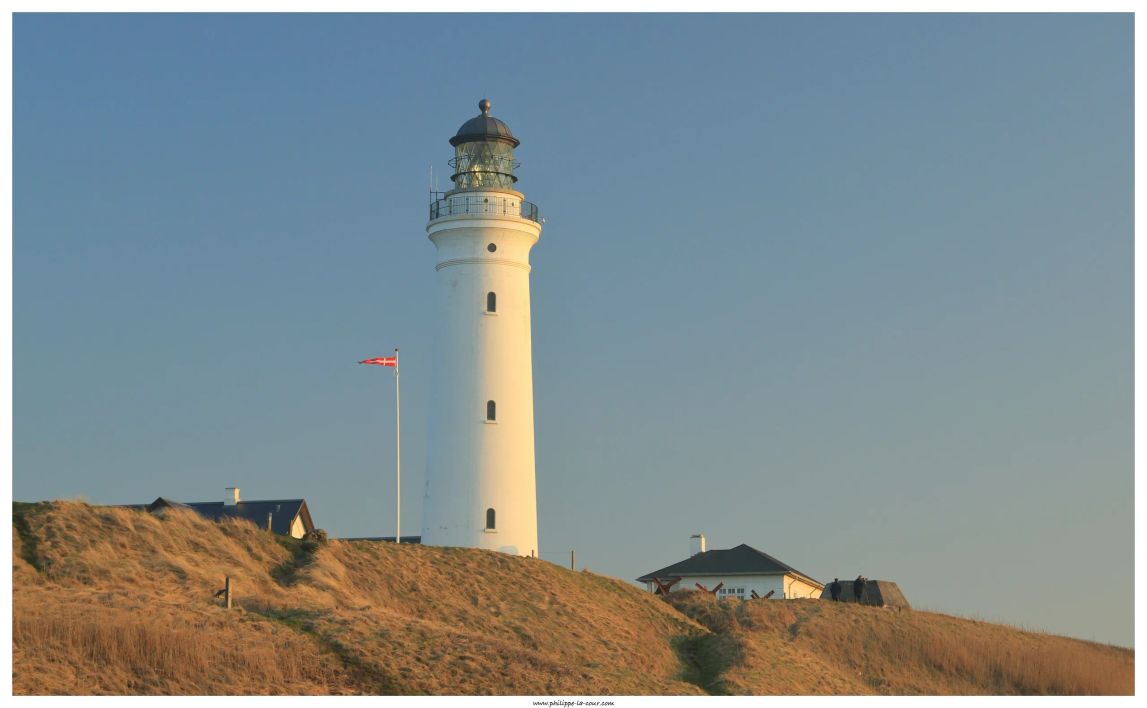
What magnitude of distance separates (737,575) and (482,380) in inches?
728

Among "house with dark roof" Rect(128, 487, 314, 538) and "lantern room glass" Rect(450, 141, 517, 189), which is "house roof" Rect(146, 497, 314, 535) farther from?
"lantern room glass" Rect(450, 141, 517, 189)

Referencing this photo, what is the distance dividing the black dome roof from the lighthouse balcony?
2.19 m

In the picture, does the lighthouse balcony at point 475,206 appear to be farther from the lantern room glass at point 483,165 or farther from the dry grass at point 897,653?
the dry grass at point 897,653

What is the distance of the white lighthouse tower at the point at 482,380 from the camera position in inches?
1818

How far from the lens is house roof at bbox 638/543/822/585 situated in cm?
6091

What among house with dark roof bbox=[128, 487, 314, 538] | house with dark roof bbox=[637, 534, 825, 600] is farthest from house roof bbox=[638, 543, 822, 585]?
house with dark roof bbox=[128, 487, 314, 538]

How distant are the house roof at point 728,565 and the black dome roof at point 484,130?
20062mm

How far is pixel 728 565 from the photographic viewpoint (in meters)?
61.8

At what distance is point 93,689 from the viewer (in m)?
25.2

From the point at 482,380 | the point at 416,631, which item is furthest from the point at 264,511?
the point at 416,631

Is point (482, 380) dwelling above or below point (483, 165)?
below

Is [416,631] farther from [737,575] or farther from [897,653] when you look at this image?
[737,575]

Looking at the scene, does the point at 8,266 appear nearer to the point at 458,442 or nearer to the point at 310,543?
the point at 310,543

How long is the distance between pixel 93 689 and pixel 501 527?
21550 millimetres
